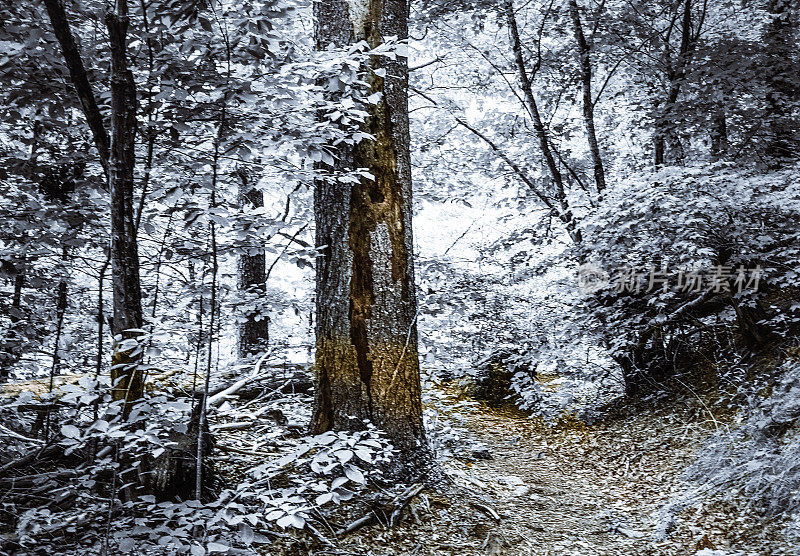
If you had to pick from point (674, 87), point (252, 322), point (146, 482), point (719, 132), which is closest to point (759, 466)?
point (719, 132)

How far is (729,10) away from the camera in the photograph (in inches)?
291

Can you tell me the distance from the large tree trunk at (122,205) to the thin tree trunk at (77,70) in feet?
0.36

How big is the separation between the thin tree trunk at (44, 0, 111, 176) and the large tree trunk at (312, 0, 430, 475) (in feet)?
4.83

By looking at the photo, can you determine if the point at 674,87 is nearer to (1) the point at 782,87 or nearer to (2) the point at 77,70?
(1) the point at 782,87

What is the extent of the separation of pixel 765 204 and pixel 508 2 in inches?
187

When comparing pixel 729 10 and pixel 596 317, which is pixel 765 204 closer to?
pixel 596 317

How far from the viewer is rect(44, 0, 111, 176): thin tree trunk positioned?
2.62 meters

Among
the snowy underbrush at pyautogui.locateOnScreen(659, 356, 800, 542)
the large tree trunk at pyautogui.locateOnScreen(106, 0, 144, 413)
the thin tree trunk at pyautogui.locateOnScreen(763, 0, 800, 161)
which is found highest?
the thin tree trunk at pyautogui.locateOnScreen(763, 0, 800, 161)

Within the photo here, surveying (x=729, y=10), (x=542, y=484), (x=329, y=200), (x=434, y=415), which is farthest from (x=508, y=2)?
(x=542, y=484)

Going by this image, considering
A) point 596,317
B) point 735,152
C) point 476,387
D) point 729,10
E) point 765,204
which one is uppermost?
point 729,10

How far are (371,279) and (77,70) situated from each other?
215 centimetres

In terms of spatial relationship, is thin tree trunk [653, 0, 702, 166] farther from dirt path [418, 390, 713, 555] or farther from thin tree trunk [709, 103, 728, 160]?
dirt path [418, 390, 713, 555]

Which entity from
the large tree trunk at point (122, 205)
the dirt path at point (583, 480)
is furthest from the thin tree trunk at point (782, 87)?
the large tree trunk at point (122, 205)

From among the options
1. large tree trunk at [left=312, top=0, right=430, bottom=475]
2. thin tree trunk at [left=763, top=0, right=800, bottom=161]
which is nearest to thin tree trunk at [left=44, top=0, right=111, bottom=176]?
large tree trunk at [left=312, top=0, right=430, bottom=475]
